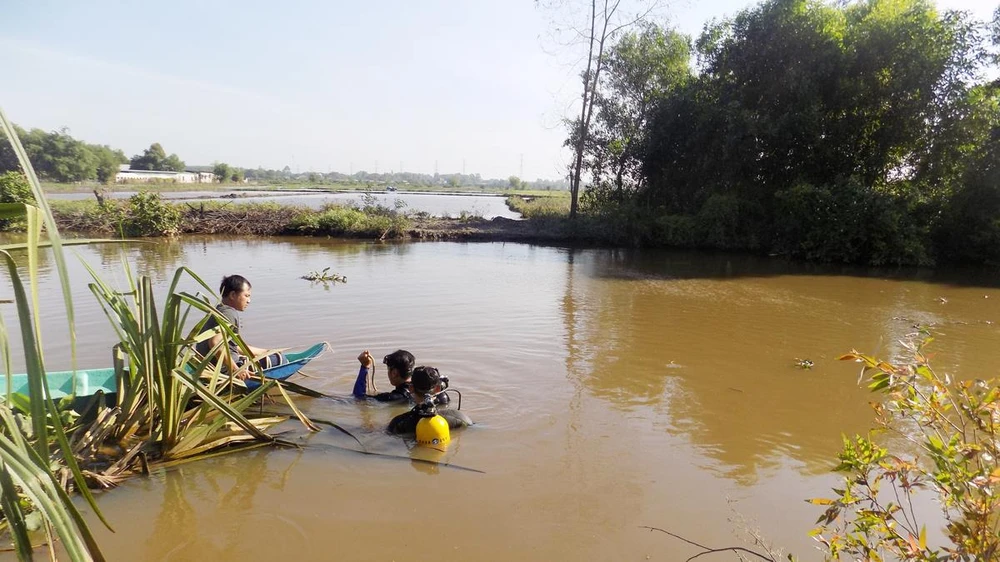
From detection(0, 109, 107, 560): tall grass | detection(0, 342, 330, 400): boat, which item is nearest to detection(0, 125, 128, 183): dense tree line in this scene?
detection(0, 342, 330, 400): boat

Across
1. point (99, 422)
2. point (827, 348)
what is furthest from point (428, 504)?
point (827, 348)

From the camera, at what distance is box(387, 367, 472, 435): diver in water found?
457 centimetres

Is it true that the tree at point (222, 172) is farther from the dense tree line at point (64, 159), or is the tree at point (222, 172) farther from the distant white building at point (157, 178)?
the dense tree line at point (64, 159)

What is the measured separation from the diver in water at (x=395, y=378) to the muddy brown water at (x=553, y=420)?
0.58ft

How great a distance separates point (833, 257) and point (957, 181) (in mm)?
3769

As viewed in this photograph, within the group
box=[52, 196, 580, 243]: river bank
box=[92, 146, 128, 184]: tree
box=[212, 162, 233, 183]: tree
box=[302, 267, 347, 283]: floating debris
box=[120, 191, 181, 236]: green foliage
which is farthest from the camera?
box=[212, 162, 233, 183]: tree

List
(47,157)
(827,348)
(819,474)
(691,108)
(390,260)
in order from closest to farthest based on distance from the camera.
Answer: (819,474) → (827,348) → (390,260) → (691,108) → (47,157)

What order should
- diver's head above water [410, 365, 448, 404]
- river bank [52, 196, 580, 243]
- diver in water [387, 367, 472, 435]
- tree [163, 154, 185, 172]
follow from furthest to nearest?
tree [163, 154, 185, 172], river bank [52, 196, 580, 243], diver's head above water [410, 365, 448, 404], diver in water [387, 367, 472, 435]

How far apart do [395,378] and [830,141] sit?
17168 millimetres

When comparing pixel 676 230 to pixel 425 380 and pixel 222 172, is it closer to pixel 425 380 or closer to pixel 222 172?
pixel 425 380

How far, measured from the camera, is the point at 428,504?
3.74 m

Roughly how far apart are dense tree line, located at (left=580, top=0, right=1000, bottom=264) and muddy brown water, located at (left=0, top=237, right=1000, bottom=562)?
4.18 m

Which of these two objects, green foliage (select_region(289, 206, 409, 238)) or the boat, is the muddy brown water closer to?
the boat

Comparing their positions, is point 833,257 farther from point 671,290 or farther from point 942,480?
point 942,480
